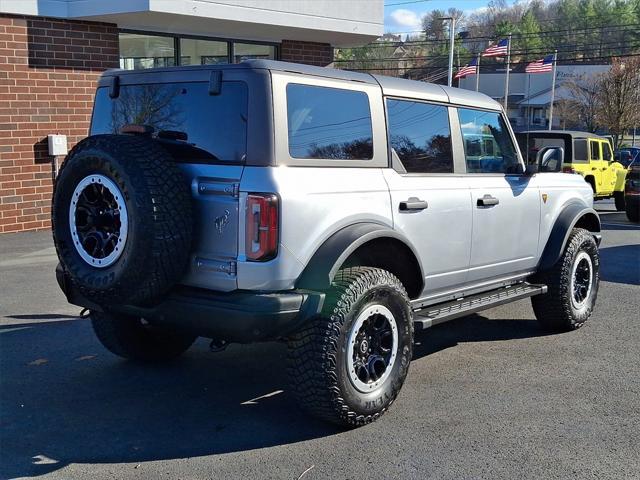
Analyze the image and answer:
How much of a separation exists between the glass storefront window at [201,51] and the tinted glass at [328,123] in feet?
30.8

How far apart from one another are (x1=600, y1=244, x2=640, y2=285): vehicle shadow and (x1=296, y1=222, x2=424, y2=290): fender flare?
578cm

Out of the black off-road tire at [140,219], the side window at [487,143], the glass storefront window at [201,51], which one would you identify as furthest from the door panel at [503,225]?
the glass storefront window at [201,51]

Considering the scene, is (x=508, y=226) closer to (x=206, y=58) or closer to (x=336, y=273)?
(x=336, y=273)

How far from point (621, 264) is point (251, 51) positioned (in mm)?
8260

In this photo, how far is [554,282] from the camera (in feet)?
20.6

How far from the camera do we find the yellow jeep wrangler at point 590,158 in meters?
15.4

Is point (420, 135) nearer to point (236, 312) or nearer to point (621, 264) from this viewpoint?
point (236, 312)

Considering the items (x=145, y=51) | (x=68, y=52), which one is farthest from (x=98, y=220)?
(x=145, y=51)

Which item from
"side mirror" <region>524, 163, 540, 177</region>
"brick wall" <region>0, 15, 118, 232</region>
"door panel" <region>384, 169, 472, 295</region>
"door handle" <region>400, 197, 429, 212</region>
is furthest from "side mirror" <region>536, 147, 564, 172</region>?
"brick wall" <region>0, 15, 118, 232</region>

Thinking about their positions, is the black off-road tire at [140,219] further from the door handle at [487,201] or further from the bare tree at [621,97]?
the bare tree at [621,97]

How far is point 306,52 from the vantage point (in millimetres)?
15055

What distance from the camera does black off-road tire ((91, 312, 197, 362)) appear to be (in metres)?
5.16

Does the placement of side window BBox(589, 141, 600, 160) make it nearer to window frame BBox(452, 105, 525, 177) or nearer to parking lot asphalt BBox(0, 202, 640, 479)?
parking lot asphalt BBox(0, 202, 640, 479)

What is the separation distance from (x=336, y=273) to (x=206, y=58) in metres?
10.5
